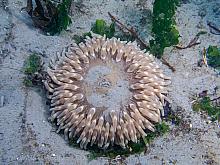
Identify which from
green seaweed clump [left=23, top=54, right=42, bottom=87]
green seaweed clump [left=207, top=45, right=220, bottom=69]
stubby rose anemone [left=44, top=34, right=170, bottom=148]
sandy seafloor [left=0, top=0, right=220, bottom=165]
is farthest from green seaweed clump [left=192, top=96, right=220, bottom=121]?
green seaweed clump [left=23, top=54, right=42, bottom=87]

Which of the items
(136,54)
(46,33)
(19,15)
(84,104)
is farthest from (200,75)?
(19,15)

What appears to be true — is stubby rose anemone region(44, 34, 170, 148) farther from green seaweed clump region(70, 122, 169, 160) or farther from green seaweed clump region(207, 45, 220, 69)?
green seaweed clump region(207, 45, 220, 69)

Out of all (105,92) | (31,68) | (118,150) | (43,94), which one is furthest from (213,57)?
(31,68)

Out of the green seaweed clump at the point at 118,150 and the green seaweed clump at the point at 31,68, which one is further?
the green seaweed clump at the point at 31,68

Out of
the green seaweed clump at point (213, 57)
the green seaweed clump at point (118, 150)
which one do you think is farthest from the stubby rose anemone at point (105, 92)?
the green seaweed clump at point (213, 57)

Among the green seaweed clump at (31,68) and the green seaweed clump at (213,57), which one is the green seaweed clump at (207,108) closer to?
the green seaweed clump at (213,57)

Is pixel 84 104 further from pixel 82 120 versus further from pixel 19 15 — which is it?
pixel 19 15
